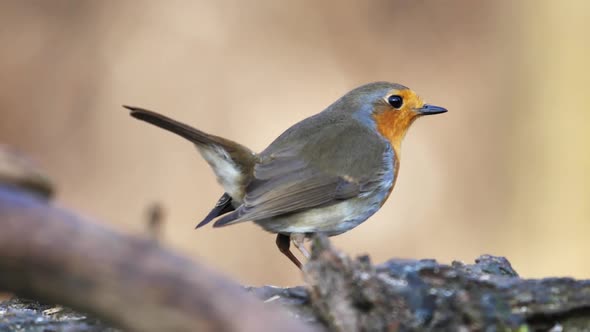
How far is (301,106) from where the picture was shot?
6430mm

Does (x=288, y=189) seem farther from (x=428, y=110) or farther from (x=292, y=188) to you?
(x=428, y=110)

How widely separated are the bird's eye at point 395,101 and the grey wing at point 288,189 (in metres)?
0.69

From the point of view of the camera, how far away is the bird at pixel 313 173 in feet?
11.9

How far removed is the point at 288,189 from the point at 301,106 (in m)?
2.73

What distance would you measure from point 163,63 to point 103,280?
5059 mm

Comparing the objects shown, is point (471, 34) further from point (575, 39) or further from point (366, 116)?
point (366, 116)

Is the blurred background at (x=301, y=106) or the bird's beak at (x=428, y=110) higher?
the blurred background at (x=301, y=106)

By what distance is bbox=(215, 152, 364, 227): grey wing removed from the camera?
3605mm

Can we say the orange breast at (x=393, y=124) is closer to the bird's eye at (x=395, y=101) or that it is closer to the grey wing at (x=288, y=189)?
the bird's eye at (x=395, y=101)

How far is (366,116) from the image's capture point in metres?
4.42

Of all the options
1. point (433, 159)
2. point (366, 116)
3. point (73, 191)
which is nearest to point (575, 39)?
point (433, 159)

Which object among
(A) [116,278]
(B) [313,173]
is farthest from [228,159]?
(A) [116,278]

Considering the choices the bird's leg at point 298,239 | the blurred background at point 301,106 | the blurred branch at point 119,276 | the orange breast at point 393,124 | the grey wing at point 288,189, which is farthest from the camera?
the blurred background at point 301,106

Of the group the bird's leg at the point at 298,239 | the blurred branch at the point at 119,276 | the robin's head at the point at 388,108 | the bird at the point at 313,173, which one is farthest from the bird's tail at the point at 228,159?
the blurred branch at the point at 119,276
